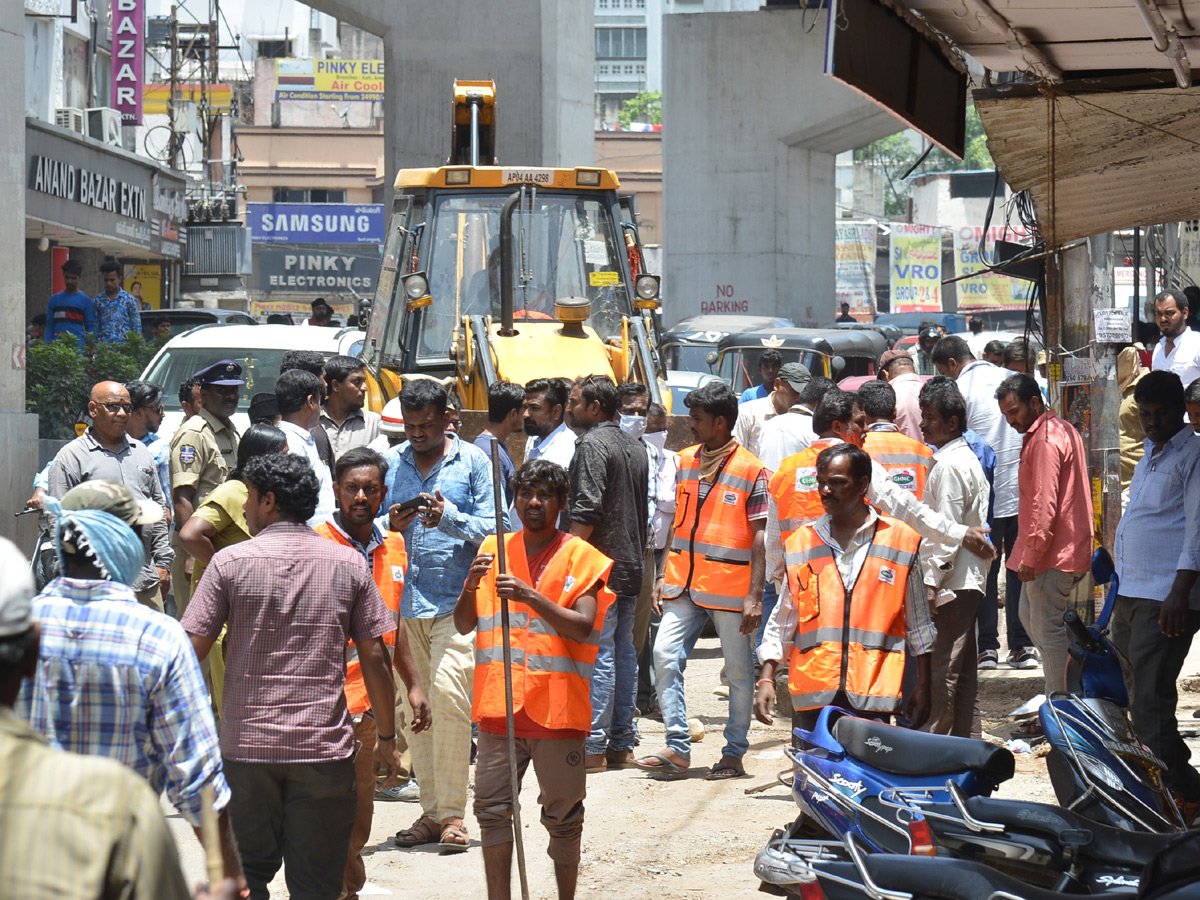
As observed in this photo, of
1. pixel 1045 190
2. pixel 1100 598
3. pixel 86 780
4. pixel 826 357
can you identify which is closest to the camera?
pixel 86 780

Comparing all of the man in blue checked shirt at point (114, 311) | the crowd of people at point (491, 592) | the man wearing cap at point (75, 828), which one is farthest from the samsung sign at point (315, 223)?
the man wearing cap at point (75, 828)

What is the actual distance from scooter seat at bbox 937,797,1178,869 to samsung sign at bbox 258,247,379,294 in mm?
46876

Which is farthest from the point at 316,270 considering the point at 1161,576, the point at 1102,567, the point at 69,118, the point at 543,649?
the point at 543,649

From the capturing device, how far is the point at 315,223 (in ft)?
170

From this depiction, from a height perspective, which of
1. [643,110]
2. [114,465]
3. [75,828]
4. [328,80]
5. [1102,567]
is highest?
[643,110]

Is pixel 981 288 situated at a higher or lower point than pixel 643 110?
lower

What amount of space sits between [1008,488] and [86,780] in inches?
350

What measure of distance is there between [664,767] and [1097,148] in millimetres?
3672

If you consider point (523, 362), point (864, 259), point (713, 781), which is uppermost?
point (864, 259)

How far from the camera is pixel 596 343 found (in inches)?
428

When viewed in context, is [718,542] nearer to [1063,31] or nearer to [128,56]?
[1063,31]

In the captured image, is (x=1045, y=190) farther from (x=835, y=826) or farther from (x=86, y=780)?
(x=86, y=780)

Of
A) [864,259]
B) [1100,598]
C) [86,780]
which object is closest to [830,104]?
A: [1100,598]

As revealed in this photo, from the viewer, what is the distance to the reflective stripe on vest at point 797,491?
25.4 feet
